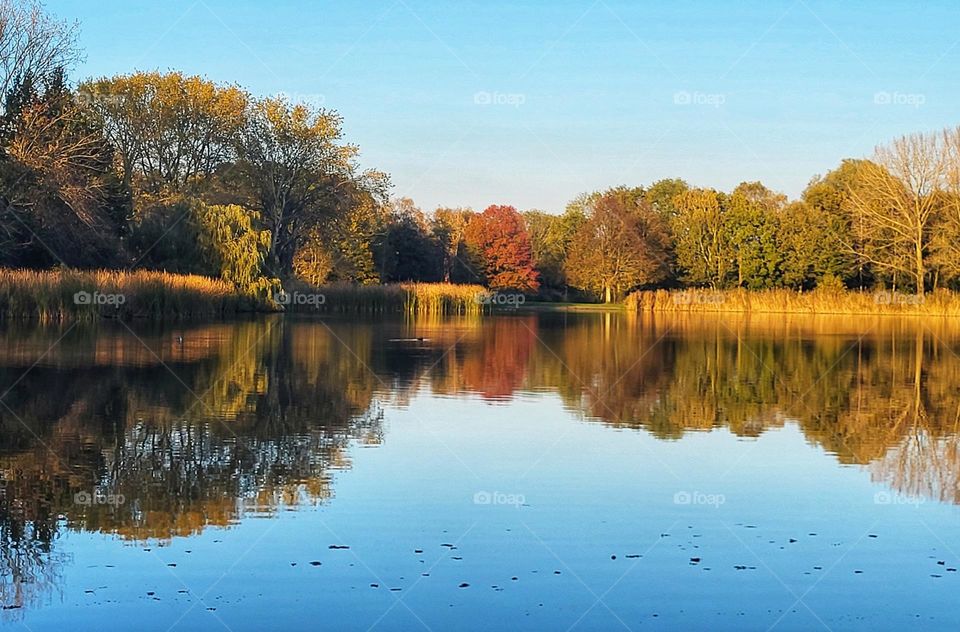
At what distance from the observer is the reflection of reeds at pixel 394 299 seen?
53188 millimetres

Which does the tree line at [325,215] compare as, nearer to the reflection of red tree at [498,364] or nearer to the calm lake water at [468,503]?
the reflection of red tree at [498,364]

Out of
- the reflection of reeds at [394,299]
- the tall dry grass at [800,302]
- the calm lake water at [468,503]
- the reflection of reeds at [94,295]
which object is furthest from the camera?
the tall dry grass at [800,302]

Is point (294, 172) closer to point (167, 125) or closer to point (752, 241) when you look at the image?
point (167, 125)

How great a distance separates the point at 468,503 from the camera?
25.7 feet

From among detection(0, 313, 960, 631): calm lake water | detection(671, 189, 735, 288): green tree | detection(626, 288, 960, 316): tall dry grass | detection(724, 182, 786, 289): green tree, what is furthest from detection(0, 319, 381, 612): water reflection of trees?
detection(671, 189, 735, 288): green tree

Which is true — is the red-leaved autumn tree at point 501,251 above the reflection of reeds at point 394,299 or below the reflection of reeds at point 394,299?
above

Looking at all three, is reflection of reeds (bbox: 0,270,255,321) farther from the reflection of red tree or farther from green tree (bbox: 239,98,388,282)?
green tree (bbox: 239,98,388,282)

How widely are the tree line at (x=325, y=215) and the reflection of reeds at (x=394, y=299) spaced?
129 inches

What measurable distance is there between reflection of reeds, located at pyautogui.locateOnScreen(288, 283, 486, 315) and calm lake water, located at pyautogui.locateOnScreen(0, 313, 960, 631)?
36.1 metres

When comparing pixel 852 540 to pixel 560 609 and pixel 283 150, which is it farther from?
pixel 283 150

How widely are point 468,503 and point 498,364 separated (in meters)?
12.8

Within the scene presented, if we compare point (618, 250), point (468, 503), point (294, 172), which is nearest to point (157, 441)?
point (468, 503)

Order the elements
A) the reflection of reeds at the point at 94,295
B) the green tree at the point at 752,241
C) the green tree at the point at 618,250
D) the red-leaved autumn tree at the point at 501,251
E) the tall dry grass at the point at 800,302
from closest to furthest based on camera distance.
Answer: the reflection of reeds at the point at 94,295
the tall dry grass at the point at 800,302
the green tree at the point at 752,241
the green tree at the point at 618,250
the red-leaved autumn tree at the point at 501,251

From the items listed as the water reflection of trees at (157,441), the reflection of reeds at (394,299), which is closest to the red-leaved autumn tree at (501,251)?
the reflection of reeds at (394,299)
